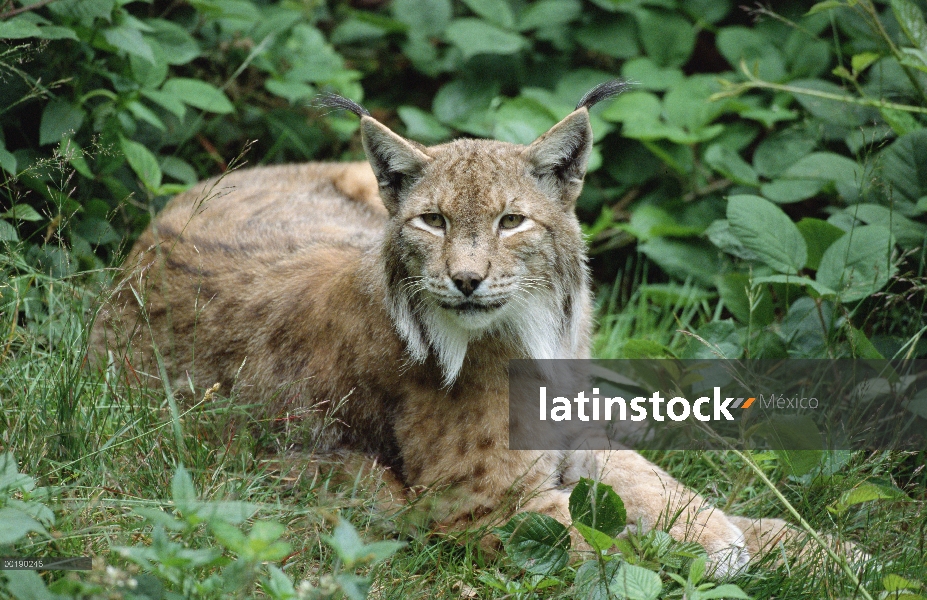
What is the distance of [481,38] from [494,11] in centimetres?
35

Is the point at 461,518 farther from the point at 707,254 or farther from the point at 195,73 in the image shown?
the point at 195,73

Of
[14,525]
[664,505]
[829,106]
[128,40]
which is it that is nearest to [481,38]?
[829,106]

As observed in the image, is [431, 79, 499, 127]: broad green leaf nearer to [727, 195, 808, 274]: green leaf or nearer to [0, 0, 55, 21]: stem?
[727, 195, 808, 274]: green leaf

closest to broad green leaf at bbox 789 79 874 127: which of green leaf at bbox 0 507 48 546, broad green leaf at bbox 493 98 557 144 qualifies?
broad green leaf at bbox 493 98 557 144

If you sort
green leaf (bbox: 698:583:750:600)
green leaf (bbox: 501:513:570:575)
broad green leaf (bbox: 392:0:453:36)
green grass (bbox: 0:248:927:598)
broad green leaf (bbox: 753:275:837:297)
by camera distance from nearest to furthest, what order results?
green leaf (bbox: 698:583:750:600)
green grass (bbox: 0:248:927:598)
green leaf (bbox: 501:513:570:575)
broad green leaf (bbox: 753:275:837:297)
broad green leaf (bbox: 392:0:453:36)

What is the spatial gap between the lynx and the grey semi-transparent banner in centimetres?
14

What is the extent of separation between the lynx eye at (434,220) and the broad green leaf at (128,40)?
210cm

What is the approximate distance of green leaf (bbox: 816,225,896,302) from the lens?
15.2 ft

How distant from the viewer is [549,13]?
6.75m

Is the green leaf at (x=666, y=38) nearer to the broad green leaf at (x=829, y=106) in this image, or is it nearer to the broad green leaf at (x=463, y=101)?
the broad green leaf at (x=829, y=106)

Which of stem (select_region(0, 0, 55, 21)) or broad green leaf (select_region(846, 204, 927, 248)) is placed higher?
stem (select_region(0, 0, 55, 21))

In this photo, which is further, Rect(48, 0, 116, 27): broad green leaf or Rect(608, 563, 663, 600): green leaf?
Rect(48, 0, 116, 27): broad green leaf

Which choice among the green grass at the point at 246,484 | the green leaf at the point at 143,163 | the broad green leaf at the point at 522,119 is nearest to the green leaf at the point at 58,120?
the green leaf at the point at 143,163

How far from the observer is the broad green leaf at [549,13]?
265 inches
